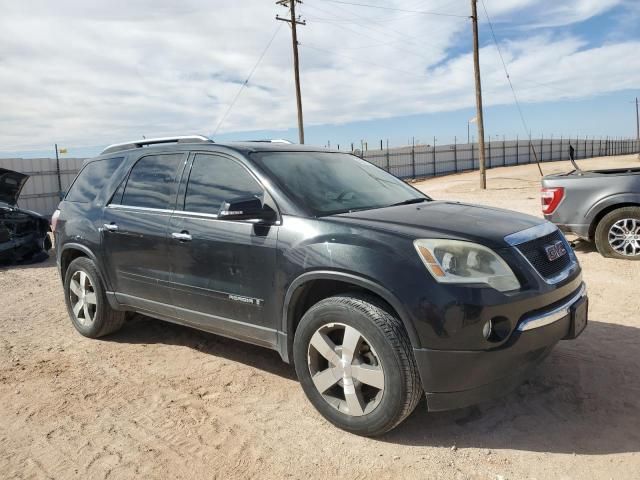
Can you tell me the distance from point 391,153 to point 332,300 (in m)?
36.1

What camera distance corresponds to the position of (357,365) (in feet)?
9.75

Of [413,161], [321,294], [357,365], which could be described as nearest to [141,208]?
[321,294]

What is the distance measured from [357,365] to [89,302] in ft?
10.0

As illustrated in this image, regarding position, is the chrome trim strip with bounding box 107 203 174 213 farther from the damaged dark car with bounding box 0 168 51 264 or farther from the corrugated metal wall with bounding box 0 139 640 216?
the corrugated metal wall with bounding box 0 139 640 216

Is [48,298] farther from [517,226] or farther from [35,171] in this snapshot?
[35,171]

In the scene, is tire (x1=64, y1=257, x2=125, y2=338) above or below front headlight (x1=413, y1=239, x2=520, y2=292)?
below

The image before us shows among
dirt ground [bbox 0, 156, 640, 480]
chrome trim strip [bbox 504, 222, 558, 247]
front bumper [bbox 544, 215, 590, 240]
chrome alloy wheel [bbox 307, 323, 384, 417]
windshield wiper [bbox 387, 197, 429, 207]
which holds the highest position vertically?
windshield wiper [bbox 387, 197, 429, 207]

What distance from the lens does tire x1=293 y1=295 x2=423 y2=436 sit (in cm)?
Result: 281

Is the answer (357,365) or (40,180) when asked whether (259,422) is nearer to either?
(357,365)

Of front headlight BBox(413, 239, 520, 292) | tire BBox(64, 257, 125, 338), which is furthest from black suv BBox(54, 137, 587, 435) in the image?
tire BBox(64, 257, 125, 338)

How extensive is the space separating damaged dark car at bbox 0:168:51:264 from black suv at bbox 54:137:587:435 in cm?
587

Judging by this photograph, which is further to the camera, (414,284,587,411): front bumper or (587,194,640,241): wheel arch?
(587,194,640,241): wheel arch

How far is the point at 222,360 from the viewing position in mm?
4348

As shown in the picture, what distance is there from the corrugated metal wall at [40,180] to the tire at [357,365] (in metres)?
20.7
